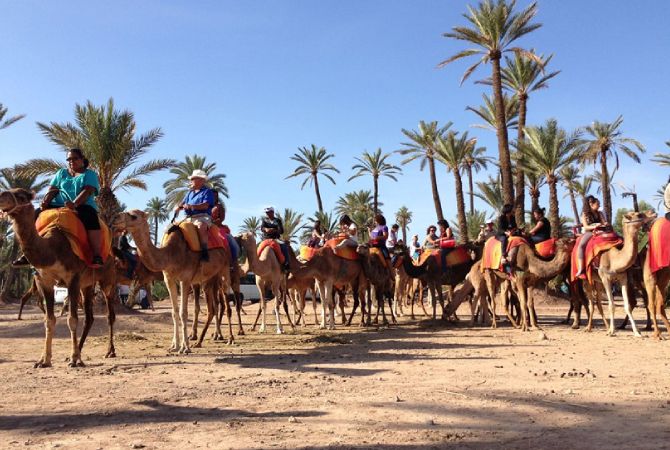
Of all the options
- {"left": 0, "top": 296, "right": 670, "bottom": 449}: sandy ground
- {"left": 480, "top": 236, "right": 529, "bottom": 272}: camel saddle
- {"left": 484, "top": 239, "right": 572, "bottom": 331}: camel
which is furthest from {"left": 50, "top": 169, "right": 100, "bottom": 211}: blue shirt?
{"left": 484, "top": 239, "right": 572, "bottom": 331}: camel

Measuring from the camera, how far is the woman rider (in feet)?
39.8

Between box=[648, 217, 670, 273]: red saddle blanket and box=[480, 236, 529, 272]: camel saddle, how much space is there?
331 centimetres

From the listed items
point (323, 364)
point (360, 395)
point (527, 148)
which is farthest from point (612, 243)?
point (527, 148)

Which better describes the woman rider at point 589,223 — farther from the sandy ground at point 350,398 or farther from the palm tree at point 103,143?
the palm tree at point 103,143

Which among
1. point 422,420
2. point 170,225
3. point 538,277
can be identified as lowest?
point 422,420

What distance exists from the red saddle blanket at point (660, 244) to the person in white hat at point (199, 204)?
26.8 ft

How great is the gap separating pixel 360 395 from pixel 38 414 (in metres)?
3.01

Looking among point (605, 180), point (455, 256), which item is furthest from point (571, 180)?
point (455, 256)

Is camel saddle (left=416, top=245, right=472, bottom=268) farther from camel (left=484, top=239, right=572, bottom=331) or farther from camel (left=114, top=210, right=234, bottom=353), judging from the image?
camel (left=114, top=210, right=234, bottom=353)

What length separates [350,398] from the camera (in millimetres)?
5586

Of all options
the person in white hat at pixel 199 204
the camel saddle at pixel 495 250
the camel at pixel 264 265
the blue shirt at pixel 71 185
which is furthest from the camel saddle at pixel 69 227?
the camel saddle at pixel 495 250

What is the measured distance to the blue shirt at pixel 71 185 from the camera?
868cm

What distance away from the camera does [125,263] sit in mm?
14625

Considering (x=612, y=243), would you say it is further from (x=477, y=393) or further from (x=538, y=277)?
(x=477, y=393)
